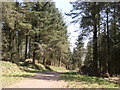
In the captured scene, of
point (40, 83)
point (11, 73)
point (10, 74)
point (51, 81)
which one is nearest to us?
point (40, 83)

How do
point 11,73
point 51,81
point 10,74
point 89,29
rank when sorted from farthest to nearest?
point 89,29 → point 11,73 → point 10,74 → point 51,81

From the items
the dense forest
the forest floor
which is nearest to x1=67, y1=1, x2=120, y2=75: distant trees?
the dense forest

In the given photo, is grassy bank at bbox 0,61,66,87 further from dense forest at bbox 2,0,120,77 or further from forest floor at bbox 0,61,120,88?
dense forest at bbox 2,0,120,77

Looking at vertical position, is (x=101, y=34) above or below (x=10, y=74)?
above

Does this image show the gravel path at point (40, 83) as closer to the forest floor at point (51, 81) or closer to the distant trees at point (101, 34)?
the forest floor at point (51, 81)

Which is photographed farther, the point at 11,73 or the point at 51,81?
the point at 11,73

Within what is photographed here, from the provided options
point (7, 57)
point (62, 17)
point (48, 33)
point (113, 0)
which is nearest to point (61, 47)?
point (48, 33)

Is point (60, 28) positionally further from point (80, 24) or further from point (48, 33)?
point (80, 24)

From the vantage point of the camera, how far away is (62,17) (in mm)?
33844

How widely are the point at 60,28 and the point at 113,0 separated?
20.3 meters

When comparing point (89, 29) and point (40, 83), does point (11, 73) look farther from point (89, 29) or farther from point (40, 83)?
point (89, 29)

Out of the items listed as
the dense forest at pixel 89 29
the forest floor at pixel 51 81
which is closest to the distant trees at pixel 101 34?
the dense forest at pixel 89 29

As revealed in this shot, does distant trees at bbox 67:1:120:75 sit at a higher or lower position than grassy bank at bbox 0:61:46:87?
higher

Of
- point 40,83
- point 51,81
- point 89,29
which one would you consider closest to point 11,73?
point 51,81
